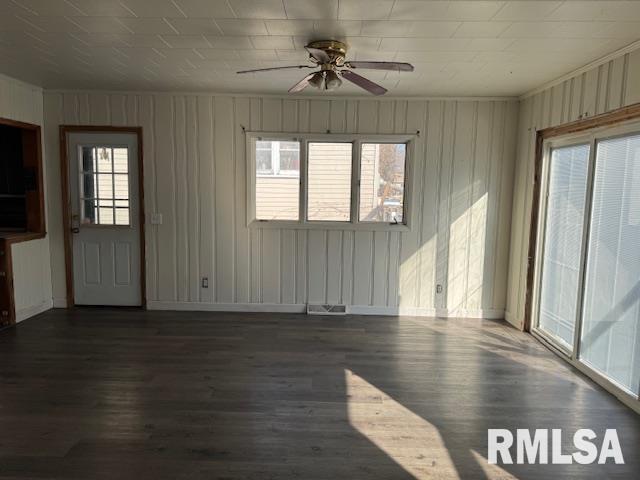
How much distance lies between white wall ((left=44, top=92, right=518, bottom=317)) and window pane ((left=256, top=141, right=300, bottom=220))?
193mm

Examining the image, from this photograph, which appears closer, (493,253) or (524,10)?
(524,10)

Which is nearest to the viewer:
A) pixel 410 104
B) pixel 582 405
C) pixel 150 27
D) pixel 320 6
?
pixel 320 6

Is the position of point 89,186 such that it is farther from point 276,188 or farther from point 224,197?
point 276,188

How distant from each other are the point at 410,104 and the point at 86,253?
14.0 ft

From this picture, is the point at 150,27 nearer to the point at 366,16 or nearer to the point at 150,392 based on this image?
the point at 366,16

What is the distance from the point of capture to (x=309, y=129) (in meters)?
4.97

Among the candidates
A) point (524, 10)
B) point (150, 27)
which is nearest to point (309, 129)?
point (150, 27)

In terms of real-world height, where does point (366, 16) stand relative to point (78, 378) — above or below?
above

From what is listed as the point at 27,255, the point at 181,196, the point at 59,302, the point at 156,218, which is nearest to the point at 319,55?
the point at 181,196

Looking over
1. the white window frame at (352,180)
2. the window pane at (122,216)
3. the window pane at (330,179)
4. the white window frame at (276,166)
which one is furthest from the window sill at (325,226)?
the window pane at (122,216)

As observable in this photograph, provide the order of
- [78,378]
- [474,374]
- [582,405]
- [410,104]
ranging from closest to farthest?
[582,405] < [78,378] < [474,374] < [410,104]

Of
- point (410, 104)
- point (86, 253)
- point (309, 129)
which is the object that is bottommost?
point (86, 253)

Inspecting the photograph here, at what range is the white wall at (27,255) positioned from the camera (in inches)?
174

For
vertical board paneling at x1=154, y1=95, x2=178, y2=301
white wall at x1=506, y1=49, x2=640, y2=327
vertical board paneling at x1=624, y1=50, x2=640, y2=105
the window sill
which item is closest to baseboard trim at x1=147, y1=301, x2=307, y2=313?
vertical board paneling at x1=154, y1=95, x2=178, y2=301
